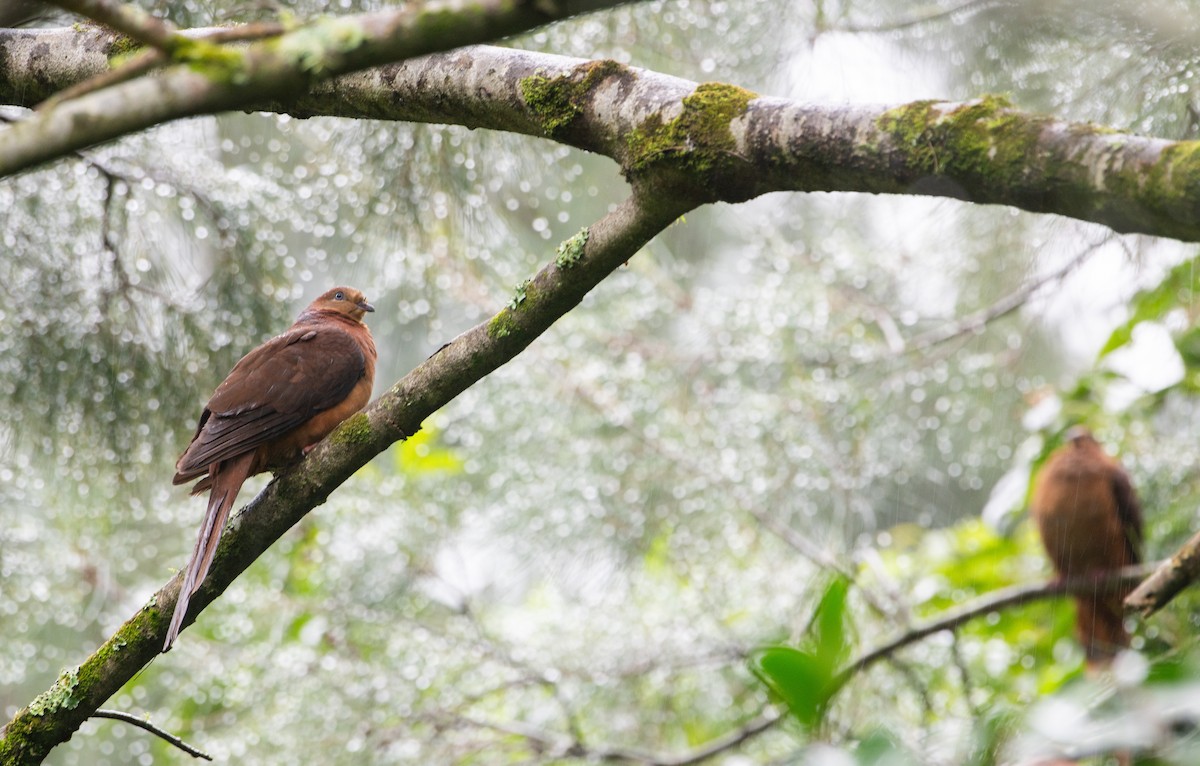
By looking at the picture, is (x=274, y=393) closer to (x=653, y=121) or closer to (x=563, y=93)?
(x=563, y=93)

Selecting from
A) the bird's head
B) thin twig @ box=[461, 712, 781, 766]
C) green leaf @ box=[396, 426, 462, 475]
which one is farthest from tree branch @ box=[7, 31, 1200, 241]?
green leaf @ box=[396, 426, 462, 475]

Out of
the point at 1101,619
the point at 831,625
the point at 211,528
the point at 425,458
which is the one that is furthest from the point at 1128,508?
the point at 831,625

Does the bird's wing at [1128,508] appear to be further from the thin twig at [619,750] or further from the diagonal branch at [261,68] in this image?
the diagonal branch at [261,68]

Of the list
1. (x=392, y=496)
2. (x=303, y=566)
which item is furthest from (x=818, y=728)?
(x=303, y=566)

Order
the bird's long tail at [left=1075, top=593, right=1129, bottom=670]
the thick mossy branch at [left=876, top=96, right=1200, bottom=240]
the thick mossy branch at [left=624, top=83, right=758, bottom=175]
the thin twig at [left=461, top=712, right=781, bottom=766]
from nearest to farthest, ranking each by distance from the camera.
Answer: the thick mossy branch at [left=876, top=96, right=1200, bottom=240] < the thick mossy branch at [left=624, top=83, right=758, bottom=175] < the thin twig at [left=461, top=712, right=781, bottom=766] < the bird's long tail at [left=1075, top=593, right=1129, bottom=670]

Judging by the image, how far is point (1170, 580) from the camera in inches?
89.6

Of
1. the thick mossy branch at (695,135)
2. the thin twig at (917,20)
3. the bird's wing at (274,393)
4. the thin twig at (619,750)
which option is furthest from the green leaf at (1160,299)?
the bird's wing at (274,393)

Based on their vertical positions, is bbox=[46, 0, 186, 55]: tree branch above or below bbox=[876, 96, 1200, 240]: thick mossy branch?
below

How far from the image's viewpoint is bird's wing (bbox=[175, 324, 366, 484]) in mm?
2205

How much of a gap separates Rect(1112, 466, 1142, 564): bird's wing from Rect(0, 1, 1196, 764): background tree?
0.50 ft

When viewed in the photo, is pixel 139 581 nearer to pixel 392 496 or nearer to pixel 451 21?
pixel 392 496

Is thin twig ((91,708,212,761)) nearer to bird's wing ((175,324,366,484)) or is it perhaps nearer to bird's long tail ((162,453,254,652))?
bird's long tail ((162,453,254,652))

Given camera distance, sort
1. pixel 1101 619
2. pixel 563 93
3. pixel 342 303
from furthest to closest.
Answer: pixel 1101 619
pixel 342 303
pixel 563 93

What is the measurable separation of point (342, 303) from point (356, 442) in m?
1.20
